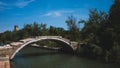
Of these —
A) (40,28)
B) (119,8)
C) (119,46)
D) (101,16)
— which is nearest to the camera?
(119,46)

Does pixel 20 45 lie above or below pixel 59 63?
above

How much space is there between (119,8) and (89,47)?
20.8ft

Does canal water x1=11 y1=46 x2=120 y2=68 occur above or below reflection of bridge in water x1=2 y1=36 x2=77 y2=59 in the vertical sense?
below

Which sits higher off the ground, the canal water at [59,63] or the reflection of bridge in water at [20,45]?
the reflection of bridge in water at [20,45]

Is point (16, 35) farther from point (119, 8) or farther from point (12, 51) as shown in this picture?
point (119, 8)

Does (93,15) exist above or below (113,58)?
above

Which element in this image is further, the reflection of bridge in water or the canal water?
the reflection of bridge in water

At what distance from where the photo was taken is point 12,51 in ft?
77.9

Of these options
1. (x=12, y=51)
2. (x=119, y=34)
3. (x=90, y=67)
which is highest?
(x=119, y=34)

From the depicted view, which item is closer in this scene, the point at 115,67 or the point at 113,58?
the point at 115,67

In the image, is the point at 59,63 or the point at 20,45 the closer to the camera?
the point at 59,63

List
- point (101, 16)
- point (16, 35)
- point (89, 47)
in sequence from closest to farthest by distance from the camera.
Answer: point (89, 47), point (101, 16), point (16, 35)

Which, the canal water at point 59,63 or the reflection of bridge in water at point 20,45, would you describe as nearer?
the canal water at point 59,63

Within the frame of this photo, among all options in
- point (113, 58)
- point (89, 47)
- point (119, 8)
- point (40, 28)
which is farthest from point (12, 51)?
point (40, 28)
